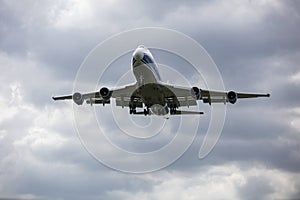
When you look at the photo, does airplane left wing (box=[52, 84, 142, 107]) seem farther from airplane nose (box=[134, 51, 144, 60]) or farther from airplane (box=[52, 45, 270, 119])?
airplane nose (box=[134, 51, 144, 60])

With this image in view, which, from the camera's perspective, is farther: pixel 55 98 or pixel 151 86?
pixel 55 98

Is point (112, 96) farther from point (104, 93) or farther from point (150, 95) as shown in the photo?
point (150, 95)

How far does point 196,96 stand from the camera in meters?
144

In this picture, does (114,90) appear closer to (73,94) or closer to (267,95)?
(73,94)

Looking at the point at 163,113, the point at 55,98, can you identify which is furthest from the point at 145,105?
the point at 55,98

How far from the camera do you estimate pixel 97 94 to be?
14862cm

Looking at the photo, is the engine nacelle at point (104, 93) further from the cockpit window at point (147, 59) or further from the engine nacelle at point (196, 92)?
the engine nacelle at point (196, 92)

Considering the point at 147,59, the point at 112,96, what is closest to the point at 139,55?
the point at 147,59

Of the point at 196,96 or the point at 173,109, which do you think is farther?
the point at 173,109

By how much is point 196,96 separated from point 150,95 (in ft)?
24.9

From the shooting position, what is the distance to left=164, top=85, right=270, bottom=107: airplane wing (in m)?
144

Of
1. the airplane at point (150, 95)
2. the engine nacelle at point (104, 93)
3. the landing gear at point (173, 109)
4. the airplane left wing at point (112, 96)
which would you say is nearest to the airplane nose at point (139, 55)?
the airplane at point (150, 95)

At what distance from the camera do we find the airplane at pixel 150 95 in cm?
13988

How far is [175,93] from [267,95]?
13.8 metres
